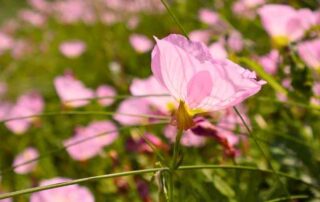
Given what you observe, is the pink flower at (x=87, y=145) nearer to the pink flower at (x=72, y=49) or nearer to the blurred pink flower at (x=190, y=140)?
the blurred pink flower at (x=190, y=140)

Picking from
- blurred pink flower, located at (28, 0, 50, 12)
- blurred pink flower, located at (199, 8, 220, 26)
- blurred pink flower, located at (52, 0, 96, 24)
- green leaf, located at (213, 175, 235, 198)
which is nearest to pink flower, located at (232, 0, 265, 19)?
blurred pink flower, located at (199, 8, 220, 26)

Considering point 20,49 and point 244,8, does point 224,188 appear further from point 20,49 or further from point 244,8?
point 20,49

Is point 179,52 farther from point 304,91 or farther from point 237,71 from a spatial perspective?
point 304,91

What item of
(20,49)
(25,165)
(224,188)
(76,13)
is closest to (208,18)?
(25,165)

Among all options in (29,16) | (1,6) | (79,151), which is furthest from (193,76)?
(1,6)

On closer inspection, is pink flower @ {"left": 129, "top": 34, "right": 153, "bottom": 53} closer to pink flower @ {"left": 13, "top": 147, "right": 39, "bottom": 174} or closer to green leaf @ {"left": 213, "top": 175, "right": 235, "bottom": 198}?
pink flower @ {"left": 13, "top": 147, "right": 39, "bottom": 174}

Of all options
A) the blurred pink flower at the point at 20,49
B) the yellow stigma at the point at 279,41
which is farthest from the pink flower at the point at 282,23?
the blurred pink flower at the point at 20,49
